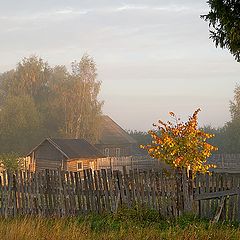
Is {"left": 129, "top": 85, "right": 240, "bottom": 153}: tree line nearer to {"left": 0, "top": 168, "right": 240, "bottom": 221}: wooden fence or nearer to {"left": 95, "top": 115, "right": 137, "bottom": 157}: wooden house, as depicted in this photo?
{"left": 95, "top": 115, "right": 137, "bottom": 157}: wooden house

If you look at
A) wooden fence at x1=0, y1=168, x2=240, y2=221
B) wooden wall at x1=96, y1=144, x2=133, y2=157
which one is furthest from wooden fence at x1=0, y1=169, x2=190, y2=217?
wooden wall at x1=96, y1=144, x2=133, y2=157

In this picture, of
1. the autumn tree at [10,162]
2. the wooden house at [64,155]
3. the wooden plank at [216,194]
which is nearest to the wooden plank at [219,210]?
the wooden plank at [216,194]

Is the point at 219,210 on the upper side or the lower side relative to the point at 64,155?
lower

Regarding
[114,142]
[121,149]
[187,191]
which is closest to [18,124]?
[114,142]

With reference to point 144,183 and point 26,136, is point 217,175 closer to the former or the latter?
point 144,183

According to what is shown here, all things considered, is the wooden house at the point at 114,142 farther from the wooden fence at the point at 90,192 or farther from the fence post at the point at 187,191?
the fence post at the point at 187,191

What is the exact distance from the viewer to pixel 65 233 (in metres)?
8.80

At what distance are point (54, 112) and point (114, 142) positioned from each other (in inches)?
401

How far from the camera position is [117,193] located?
12844 millimetres

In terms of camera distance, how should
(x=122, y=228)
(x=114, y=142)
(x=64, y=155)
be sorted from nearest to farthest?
1. (x=122, y=228)
2. (x=64, y=155)
3. (x=114, y=142)

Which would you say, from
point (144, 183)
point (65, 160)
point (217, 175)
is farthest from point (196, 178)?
point (65, 160)

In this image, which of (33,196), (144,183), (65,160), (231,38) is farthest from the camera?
(65,160)

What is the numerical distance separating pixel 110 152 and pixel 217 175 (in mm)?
51149

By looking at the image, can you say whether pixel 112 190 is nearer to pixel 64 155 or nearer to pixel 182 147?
pixel 182 147
